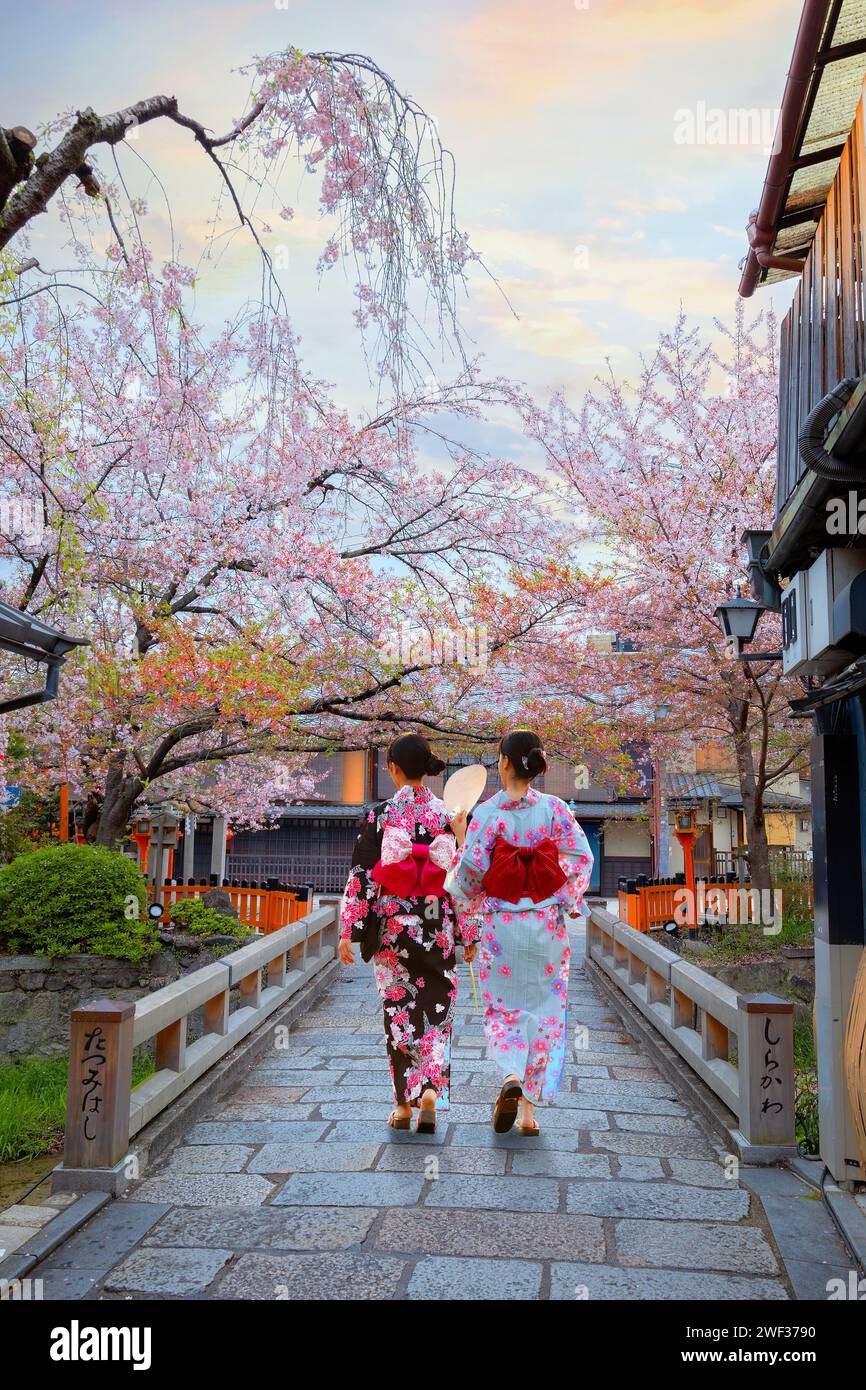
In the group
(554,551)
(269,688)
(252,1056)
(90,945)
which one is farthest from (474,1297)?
(554,551)

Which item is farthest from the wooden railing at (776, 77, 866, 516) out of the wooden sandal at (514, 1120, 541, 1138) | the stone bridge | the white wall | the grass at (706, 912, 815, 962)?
the white wall

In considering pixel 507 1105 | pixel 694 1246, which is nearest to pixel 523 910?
pixel 507 1105

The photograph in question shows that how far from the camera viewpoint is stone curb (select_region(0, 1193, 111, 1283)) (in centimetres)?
351

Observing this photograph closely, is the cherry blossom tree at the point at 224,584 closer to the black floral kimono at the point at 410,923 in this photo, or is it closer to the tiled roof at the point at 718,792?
the black floral kimono at the point at 410,923

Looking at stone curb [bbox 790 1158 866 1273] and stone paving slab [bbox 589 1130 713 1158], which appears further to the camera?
stone paving slab [bbox 589 1130 713 1158]

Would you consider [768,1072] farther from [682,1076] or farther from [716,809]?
[716,809]

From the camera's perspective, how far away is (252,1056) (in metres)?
7.06

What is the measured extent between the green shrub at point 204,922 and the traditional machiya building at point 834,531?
888 centimetres

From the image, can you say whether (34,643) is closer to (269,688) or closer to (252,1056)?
(252,1056)

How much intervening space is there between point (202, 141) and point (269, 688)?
5.67 m

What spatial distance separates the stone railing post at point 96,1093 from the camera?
437 cm

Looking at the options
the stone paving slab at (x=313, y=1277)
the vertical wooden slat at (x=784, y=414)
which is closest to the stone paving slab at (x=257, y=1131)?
the stone paving slab at (x=313, y=1277)

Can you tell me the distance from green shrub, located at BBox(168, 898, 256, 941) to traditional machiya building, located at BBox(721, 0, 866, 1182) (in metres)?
8.88

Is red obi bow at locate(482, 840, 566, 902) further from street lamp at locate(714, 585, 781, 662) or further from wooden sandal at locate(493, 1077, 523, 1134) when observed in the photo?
street lamp at locate(714, 585, 781, 662)
